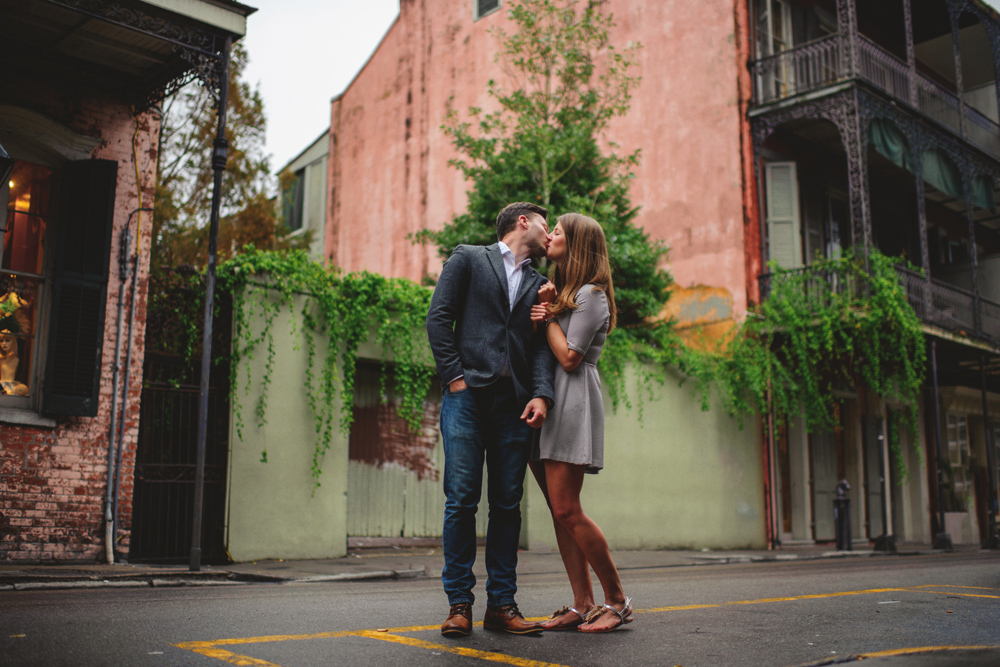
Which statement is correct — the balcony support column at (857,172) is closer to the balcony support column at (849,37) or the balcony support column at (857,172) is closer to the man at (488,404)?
the balcony support column at (849,37)

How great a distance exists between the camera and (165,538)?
851 centimetres

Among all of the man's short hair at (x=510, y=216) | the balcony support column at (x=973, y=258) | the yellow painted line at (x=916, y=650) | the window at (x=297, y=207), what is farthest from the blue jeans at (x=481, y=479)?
the window at (x=297, y=207)

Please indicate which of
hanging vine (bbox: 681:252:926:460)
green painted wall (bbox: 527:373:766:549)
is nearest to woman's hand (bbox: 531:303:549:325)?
green painted wall (bbox: 527:373:766:549)

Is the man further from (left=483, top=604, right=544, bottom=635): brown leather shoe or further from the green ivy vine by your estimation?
the green ivy vine

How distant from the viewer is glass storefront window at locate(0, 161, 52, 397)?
8031mm

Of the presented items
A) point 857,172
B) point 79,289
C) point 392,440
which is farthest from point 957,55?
point 79,289

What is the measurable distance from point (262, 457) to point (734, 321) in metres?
9.10

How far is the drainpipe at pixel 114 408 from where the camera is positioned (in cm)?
801

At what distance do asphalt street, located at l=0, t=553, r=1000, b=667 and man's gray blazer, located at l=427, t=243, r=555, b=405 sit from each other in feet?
3.48

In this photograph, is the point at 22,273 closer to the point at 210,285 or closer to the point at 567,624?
the point at 210,285

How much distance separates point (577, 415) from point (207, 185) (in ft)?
46.2

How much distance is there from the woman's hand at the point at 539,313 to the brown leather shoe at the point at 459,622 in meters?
1.24

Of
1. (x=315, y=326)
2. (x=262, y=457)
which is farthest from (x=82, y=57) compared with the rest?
(x=262, y=457)

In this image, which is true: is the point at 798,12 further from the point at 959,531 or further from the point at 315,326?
the point at 315,326
